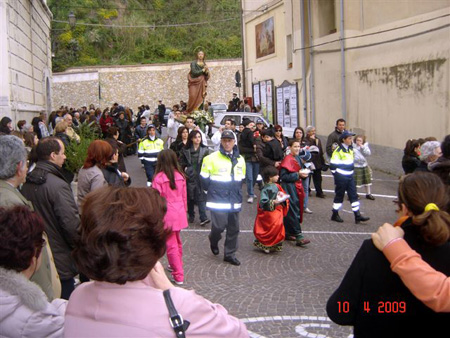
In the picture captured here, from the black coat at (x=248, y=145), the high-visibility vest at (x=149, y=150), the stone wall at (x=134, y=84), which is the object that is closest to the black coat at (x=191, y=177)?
the black coat at (x=248, y=145)

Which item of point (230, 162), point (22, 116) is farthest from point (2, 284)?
point (22, 116)

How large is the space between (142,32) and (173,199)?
52.6 m

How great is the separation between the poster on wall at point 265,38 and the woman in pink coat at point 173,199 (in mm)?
21948

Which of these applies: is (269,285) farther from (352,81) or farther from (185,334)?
(352,81)

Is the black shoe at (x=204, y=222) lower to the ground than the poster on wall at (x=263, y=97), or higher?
lower

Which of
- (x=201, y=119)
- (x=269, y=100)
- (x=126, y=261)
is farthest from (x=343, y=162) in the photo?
(x=269, y=100)

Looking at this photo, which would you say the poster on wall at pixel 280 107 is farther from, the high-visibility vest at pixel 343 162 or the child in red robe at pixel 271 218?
the child in red robe at pixel 271 218

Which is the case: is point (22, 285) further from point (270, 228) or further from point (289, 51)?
point (289, 51)

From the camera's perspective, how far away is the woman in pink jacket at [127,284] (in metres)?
1.93

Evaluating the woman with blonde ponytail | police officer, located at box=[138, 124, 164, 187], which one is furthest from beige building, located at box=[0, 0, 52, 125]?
the woman with blonde ponytail

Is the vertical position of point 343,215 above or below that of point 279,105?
below

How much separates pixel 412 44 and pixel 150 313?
15.5 meters

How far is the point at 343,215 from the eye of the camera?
36.1ft

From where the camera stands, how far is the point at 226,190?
7793 millimetres
